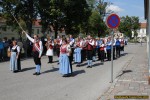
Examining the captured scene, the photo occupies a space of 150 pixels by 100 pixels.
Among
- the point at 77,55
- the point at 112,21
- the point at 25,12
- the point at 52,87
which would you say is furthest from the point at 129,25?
the point at 52,87

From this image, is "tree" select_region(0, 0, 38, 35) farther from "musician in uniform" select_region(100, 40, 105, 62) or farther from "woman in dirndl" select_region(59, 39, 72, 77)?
"woman in dirndl" select_region(59, 39, 72, 77)

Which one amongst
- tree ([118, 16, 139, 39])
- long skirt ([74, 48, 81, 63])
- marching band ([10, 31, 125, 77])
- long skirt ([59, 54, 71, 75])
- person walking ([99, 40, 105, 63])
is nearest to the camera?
long skirt ([59, 54, 71, 75])

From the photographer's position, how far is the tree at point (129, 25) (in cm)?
10281

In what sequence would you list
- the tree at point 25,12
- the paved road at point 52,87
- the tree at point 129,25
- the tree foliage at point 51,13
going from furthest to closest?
the tree at point 129,25 → the tree foliage at point 51,13 → the tree at point 25,12 → the paved road at point 52,87

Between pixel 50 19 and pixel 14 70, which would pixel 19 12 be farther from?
pixel 14 70

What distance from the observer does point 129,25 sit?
344ft

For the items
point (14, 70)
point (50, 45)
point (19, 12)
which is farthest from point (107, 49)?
point (19, 12)

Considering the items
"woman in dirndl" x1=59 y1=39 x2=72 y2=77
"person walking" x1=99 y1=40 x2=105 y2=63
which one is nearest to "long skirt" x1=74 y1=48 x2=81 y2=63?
"person walking" x1=99 y1=40 x2=105 y2=63

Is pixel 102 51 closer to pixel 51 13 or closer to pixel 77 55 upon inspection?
pixel 77 55

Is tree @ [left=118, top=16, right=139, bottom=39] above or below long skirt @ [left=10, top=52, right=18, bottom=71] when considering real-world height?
above

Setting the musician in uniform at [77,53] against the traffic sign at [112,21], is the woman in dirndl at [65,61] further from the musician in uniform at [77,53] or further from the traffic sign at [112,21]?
the musician in uniform at [77,53]

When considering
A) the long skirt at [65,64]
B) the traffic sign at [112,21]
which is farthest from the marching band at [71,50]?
the traffic sign at [112,21]

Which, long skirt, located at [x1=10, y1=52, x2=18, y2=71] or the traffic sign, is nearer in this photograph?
the traffic sign

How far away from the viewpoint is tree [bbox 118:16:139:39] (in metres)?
103
